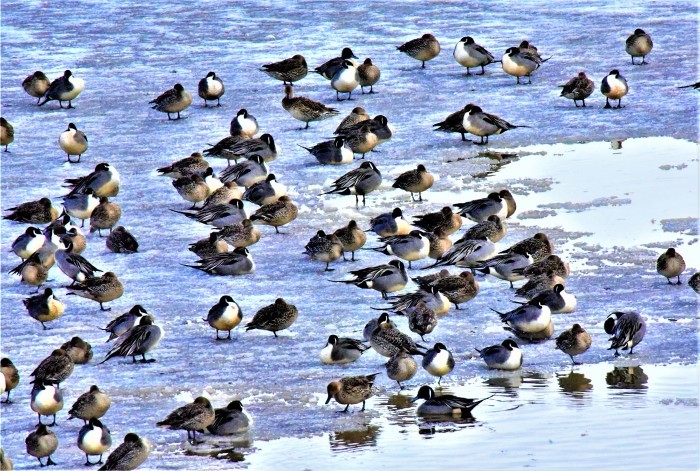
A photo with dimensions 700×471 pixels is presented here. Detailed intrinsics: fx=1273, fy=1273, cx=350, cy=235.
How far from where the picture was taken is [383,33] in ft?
81.7

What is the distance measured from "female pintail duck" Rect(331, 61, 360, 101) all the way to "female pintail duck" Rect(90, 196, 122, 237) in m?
6.00

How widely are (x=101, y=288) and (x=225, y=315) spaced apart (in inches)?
64.6

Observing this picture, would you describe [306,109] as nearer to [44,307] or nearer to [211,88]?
[211,88]

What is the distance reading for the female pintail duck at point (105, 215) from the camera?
50.0ft

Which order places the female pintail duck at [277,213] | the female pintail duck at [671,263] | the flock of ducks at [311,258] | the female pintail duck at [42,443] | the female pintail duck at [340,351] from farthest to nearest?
the female pintail duck at [277,213]
the female pintail duck at [671,263]
the female pintail duck at [340,351]
the flock of ducks at [311,258]
the female pintail duck at [42,443]

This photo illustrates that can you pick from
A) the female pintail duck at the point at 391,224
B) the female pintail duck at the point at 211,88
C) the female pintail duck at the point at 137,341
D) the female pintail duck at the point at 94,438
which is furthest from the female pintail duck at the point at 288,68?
the female pintail duck at the point at 94,438

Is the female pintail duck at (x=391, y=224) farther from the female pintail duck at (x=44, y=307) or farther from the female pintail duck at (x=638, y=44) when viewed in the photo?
the female pintail duck at (x=638, y=44)

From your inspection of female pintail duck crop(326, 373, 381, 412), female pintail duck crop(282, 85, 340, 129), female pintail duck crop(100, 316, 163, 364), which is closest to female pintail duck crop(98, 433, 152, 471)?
female pintail duck crop(326, 373, 381, 412)

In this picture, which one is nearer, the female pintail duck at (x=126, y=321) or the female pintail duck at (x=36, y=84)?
the female pintail duck at (x=126, y=321)

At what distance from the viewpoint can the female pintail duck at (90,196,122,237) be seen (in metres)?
15.2

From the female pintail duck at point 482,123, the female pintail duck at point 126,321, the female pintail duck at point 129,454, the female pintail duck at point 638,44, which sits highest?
the female pintail duck at point 638,44

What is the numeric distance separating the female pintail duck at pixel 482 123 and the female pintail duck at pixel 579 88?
1882 mm

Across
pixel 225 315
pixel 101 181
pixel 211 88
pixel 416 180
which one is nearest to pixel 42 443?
pixel 225 315

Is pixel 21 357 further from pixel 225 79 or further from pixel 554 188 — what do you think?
pixel 225 79
